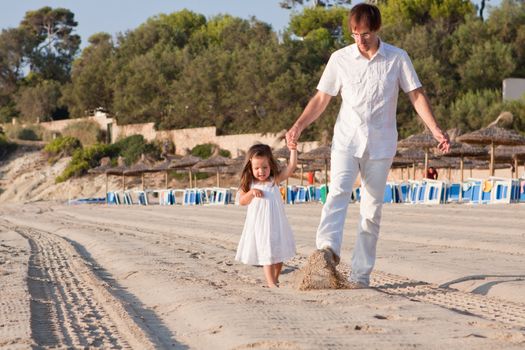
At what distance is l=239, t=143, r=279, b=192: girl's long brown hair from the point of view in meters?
6.25

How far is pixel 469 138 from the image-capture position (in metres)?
23.1

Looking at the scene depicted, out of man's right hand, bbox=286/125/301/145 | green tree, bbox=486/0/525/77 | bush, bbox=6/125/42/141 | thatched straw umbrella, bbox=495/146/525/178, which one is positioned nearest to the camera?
man's right hand, bbox=286/125/301/145

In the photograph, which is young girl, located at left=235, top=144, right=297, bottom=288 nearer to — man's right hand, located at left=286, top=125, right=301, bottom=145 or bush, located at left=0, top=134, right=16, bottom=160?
man's right hand, located at left=286, top=125, right=301, bottom=145

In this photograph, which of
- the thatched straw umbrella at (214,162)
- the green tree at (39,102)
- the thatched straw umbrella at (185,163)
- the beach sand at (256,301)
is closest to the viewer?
the beach sand at (256,301)

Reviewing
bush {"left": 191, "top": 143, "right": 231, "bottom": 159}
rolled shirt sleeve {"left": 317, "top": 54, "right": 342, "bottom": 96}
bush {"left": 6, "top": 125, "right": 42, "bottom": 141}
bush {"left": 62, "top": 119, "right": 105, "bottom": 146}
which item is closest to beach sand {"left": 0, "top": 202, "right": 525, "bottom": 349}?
rolled shirt sleeve {"left": 317, "top": 54, "right": 342, "bottom": 96}

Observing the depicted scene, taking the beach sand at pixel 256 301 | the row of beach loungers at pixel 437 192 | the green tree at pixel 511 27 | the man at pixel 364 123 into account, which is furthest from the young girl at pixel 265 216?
the green tree at pixel 511 27

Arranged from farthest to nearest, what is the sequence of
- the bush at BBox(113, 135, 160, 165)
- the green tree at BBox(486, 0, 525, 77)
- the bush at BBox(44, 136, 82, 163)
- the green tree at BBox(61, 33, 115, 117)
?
1. the green tree at BBox(61, 33, 115, 117)
2. the bush at BBox(44, 136, 82, 163)
3. the bush at BBox(113, 135, 160, 165)
4. the green tree at BBox(486, 0, 525, 77)

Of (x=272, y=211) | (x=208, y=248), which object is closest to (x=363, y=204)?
(x=272, y=211)

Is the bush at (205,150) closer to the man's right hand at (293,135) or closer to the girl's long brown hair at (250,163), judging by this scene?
the girl's long brown hair at (250,163)

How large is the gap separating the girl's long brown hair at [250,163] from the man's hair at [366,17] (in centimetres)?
108

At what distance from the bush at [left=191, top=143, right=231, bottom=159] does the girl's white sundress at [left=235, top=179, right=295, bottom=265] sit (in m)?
42.9

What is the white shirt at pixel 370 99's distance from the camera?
224 inches

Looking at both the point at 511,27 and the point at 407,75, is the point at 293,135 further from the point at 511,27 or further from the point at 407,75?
the point at 511,27

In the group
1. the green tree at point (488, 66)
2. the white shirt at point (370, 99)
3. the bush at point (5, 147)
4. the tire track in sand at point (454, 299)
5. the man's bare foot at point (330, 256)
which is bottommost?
the tire track in sand at point (454, 299)
